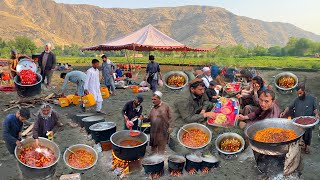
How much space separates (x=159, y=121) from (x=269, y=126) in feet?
6.96

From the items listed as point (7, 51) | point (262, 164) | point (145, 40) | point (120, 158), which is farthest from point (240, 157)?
point (7, 51)

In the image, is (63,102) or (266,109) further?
(63,102)

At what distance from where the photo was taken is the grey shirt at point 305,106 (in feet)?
21.7

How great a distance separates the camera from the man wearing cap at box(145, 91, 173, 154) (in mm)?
5812

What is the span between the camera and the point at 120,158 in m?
5.67

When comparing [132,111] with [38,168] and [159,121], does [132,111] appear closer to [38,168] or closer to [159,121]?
[159,121]

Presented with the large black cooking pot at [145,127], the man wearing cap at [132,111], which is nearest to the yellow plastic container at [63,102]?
the large black cooking pot at [145,127]

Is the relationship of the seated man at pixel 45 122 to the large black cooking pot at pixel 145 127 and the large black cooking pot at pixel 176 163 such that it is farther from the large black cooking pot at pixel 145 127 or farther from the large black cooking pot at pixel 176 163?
the large black cooking pot at pixel 176 163

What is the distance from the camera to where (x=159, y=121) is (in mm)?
5863

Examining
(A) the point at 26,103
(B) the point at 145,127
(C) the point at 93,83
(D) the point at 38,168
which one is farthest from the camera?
(A) the point at 26,103

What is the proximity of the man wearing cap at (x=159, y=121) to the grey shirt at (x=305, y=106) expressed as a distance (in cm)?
315

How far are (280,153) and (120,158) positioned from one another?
2.97 metres

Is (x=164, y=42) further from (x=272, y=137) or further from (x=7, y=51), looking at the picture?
(x=7, y=51)

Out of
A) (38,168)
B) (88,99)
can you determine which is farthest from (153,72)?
(38,168)
